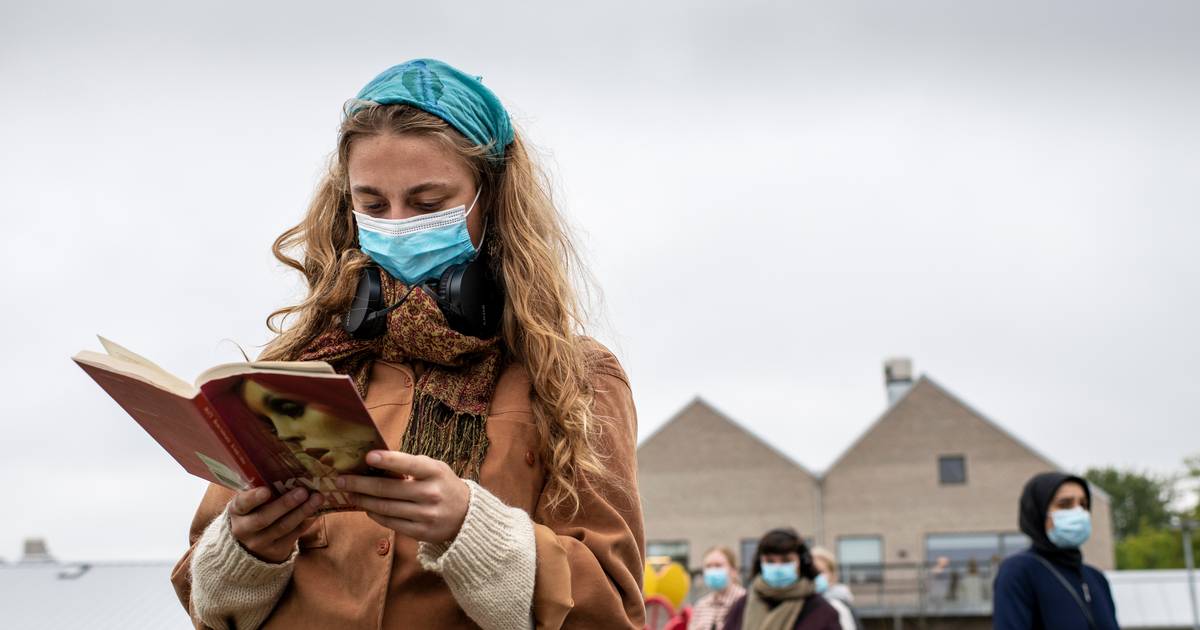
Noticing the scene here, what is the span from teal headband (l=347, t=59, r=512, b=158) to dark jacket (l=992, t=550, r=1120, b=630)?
14.6 ft

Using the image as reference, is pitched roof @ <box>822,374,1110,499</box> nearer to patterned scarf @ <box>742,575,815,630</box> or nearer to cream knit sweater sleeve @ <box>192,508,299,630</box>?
A: patterned scarf @ <box>742,575,815,630</box>

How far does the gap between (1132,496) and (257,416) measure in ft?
298

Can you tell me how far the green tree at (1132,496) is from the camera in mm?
83188

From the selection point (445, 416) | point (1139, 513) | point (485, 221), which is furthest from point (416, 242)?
point (1139, 513)

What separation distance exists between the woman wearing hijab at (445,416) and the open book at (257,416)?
0.06m

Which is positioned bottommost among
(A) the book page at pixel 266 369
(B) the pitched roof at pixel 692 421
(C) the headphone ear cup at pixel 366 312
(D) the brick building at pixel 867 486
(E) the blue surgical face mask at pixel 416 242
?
(A) the book page at pixel 266 369

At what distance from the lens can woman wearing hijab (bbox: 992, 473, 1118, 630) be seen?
6.12 metres

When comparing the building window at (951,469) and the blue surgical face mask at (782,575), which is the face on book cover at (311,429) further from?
the building window at (951,469)

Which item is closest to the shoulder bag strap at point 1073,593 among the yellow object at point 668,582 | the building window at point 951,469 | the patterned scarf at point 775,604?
the patterned scarf at point 775,604

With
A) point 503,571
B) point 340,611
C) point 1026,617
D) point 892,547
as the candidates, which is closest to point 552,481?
point 503,571

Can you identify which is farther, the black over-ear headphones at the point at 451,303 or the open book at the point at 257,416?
the black over-ear headphones at the point at 451,303

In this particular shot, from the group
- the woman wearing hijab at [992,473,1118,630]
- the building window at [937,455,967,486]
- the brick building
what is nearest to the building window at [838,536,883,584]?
the brick building

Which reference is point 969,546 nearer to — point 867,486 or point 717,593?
point 867,486

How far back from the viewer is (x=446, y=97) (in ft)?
8.61
